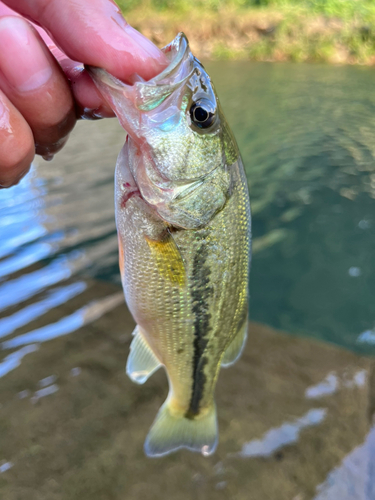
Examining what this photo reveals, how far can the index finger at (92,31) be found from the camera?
105 cm

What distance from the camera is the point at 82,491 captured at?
7.14 feet

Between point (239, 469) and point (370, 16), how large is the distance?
22.6m

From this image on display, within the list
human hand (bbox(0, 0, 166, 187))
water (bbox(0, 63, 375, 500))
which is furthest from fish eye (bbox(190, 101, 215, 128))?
water (bbox(0, 63, 375, 500))

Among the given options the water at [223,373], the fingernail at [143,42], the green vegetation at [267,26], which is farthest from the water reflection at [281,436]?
the green vegetation at [267,26]

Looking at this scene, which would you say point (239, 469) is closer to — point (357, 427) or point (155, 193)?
point (357, 427)

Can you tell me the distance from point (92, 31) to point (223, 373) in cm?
261

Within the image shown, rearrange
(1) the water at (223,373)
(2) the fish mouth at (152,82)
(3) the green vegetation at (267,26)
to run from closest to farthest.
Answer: (2) the fish mouth at (152,82), (1) the water at (223,373), (3) the green vegetation at (267,26)

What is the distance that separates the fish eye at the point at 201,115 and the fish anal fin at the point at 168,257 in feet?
1.37

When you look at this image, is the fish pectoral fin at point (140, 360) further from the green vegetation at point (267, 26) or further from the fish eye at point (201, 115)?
the green vegetation at point (267, 26)

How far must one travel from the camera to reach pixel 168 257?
4.63 ft

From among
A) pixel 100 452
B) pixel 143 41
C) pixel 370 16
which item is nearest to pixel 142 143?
pixel 143 41

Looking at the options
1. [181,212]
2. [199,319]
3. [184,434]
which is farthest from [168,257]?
[184,434]

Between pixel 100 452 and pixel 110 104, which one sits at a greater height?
pixel 110 104

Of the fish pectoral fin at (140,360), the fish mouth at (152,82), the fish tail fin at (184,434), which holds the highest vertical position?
the fish mouth at (152,82)
